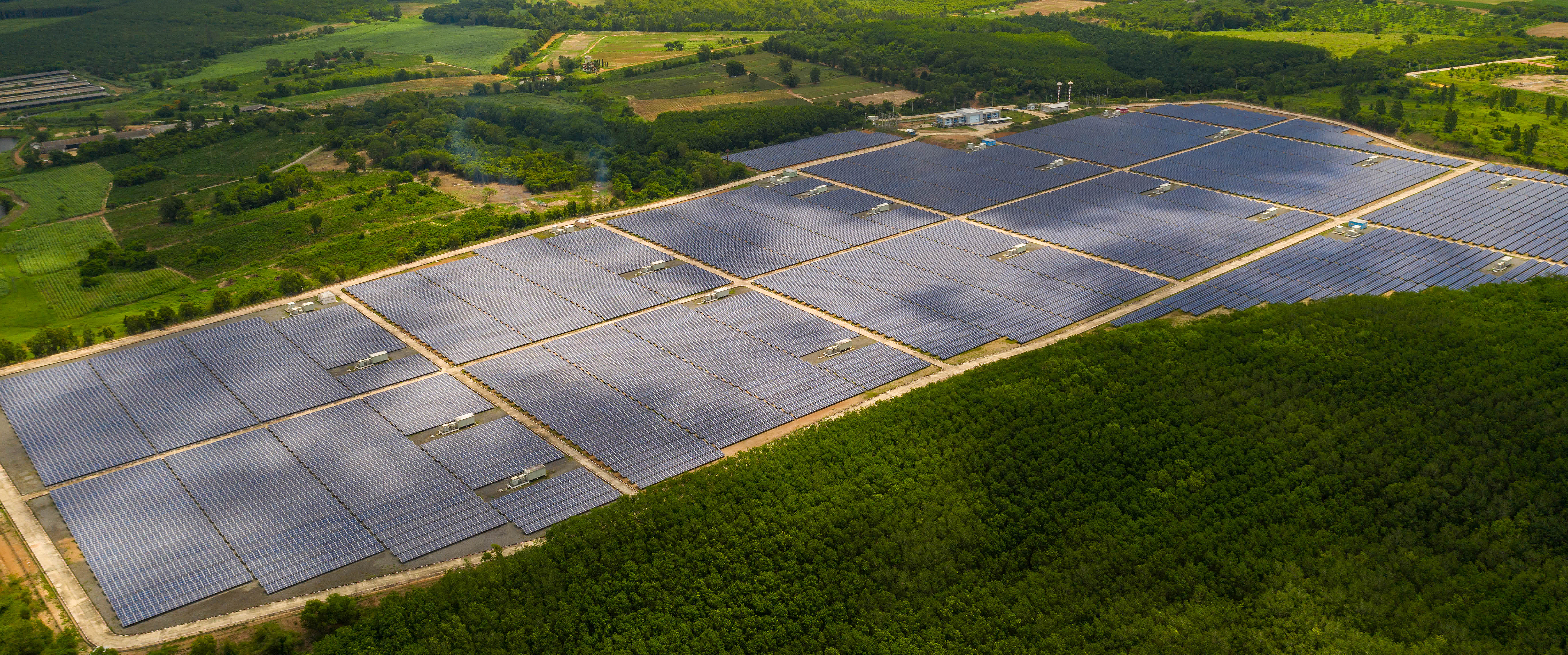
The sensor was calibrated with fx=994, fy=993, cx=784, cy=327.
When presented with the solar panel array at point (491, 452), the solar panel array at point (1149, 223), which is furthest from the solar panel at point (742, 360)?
the solar panel array at point (1149, 223)

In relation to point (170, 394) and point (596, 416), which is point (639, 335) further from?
point (170, 394)

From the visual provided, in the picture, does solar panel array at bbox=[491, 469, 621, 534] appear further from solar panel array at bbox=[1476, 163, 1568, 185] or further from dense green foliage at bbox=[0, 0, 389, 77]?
dense green foliage at bbox=[0, 0, 389, 77]

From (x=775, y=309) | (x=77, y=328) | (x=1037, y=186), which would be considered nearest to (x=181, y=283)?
(x=77, y=328)

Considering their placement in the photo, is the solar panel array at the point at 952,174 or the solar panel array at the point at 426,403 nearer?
the solar panel array at the point at 426,403

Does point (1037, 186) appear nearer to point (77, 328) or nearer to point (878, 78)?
point (878, 78)

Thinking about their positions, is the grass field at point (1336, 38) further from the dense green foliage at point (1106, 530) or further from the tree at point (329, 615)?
the tree at point (329, 615)

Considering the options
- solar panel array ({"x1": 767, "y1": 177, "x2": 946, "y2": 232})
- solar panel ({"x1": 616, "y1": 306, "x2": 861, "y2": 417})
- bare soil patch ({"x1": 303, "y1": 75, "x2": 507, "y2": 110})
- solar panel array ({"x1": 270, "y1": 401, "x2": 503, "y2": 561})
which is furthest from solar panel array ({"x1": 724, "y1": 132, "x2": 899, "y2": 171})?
solar panel array ({"x1": 270, "y1": 401, "x2": 503, "y2": 561})

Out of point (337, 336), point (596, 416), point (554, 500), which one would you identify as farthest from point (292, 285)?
point (554, 500)
